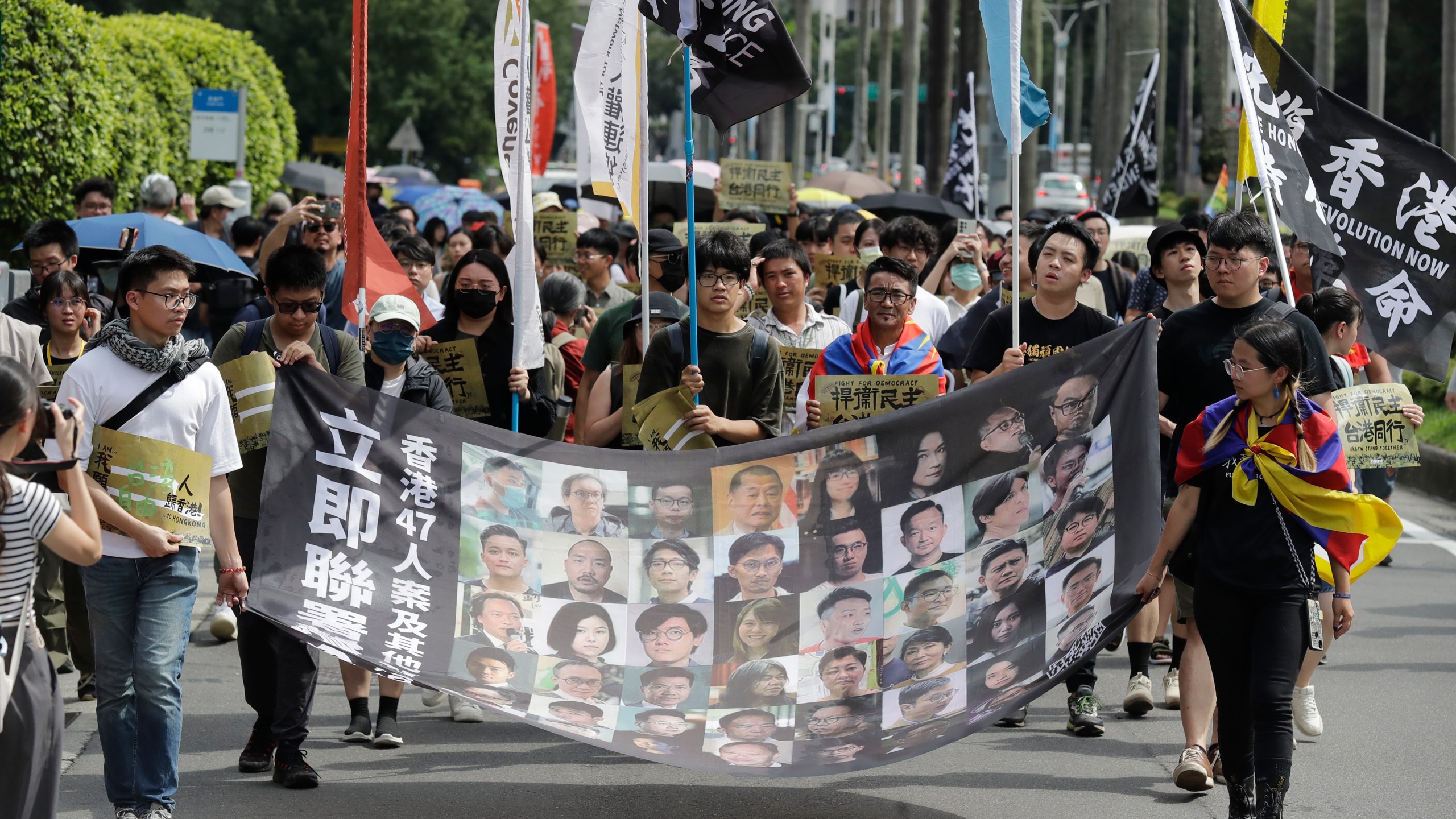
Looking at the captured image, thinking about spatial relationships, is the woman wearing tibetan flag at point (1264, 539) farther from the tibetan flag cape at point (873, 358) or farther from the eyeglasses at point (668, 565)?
the tibetan flag cape at point (873, 358)

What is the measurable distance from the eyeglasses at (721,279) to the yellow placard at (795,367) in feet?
3.45

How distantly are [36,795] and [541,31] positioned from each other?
17879mm

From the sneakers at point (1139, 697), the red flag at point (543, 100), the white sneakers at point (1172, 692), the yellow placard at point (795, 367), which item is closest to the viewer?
the sneakers at point (1139, 697)

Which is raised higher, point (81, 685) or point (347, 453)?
point (347, 453)

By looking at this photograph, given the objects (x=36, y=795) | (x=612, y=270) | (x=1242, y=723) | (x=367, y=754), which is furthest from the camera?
(x=612, y=270)

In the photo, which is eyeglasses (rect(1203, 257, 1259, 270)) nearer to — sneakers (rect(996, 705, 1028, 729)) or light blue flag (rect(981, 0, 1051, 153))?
light blue flag (rect(981, 0, 1051, 153))

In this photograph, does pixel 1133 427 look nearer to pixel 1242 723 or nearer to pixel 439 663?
pixel 1242 723

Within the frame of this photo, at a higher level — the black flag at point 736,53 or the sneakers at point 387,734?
the black flag at point 736,53

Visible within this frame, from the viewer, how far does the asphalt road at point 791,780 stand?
5965mm

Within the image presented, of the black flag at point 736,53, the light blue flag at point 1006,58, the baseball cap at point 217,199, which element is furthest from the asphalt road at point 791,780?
the baseball cap at point 217,199

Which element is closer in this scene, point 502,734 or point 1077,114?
point 502,734

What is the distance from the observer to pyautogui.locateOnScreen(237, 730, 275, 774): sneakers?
6.35m

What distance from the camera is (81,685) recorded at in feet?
24.3

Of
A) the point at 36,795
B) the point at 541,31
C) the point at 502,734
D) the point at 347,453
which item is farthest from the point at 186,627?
the point at 541,31
